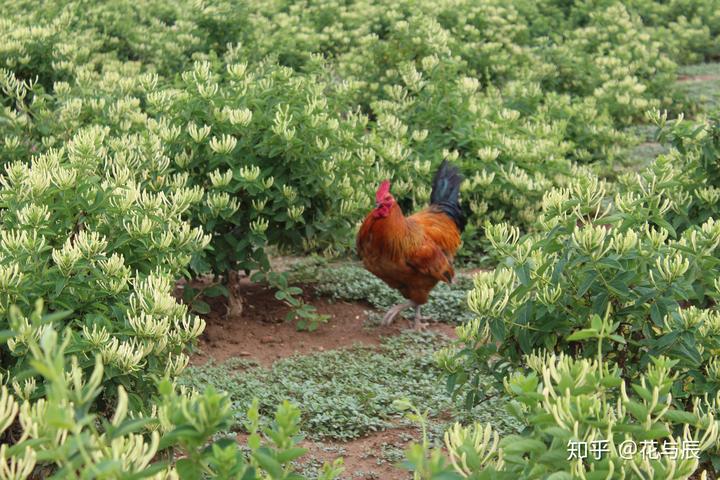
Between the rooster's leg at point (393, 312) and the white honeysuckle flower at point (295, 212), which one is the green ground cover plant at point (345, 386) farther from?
the white honeysuckle flower at point (295, 212)

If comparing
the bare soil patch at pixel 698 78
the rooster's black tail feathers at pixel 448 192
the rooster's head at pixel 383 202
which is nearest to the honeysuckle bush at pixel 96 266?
the rooster's head at pixel 383 202

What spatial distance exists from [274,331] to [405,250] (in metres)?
1.10

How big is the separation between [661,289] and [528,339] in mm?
553

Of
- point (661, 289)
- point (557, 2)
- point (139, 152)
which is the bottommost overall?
point (557, 2)

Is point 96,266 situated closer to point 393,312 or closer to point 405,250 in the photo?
point 405,250

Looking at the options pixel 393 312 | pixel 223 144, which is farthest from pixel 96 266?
pixel 393 312

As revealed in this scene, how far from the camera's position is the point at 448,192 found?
714 centimetres

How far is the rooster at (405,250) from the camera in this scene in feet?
20.1

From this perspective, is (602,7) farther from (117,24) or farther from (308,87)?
(308,87)

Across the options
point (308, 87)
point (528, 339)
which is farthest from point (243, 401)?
point (308, 87)

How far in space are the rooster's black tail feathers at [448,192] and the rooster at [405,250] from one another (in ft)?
0.70

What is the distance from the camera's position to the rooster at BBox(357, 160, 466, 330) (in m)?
6.12

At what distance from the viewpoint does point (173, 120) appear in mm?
6121

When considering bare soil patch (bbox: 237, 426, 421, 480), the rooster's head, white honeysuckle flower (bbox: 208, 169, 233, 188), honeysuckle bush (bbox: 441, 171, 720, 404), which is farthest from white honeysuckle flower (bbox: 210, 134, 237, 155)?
honeysuckle bush (bbox: 441, 171, 720, 404)
